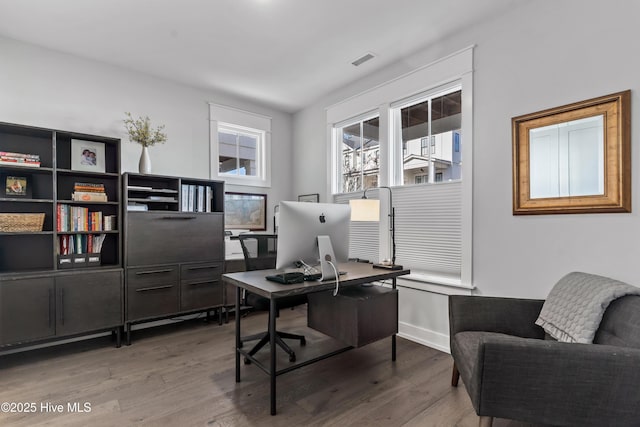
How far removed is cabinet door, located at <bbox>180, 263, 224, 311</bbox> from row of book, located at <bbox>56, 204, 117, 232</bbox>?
2.69 ft

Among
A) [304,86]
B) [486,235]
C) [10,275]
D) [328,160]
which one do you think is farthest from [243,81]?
[486,235]

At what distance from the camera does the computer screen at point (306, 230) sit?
2049mm

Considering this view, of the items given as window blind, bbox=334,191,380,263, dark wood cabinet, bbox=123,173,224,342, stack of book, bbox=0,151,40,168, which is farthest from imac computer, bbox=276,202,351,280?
stack of book, bbox=0,151,40,168

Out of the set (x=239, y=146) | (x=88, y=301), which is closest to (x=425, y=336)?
(x=88, y=301)

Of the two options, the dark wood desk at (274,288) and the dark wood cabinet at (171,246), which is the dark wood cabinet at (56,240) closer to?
the dark wood cabinet at (171,246)

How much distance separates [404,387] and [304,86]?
3306 millimetres

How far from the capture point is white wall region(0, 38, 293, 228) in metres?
2.85

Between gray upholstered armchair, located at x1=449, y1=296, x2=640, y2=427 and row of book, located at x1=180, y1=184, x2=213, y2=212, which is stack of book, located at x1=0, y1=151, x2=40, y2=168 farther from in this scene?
gray upholstered armchair, located at x1=449, y1=296, x2=640, y2=427

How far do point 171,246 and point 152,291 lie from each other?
468 millimetres

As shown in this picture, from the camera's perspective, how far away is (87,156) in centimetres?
307

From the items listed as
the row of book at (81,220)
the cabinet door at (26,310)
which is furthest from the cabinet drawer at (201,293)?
the cabinet door at (26,310)

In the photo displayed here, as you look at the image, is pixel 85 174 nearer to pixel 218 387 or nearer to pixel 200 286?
pixel 200 286

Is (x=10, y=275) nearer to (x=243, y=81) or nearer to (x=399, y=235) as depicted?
(x=243, y=81)

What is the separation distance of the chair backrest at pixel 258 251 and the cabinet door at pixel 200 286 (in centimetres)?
78
